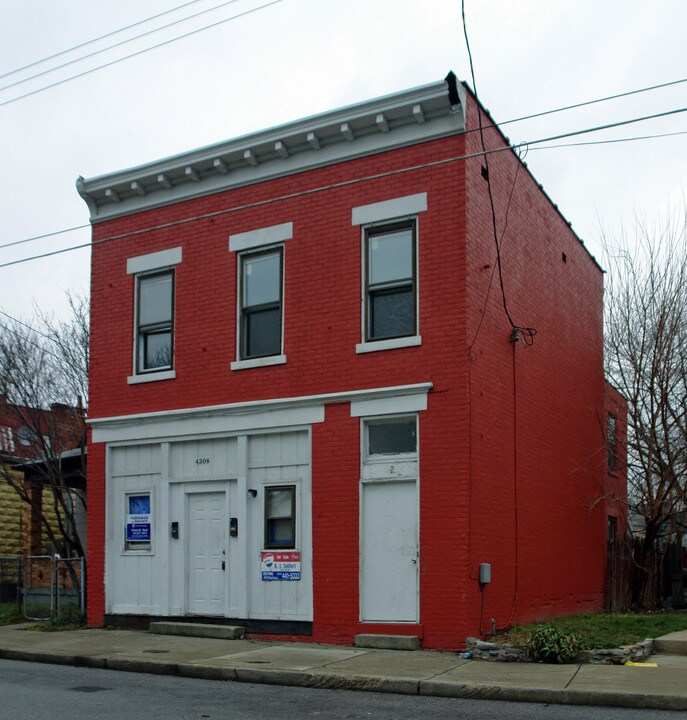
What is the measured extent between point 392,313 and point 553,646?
5265 mm

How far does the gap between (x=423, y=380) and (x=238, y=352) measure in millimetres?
3472

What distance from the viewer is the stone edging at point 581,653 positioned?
37.7 ft

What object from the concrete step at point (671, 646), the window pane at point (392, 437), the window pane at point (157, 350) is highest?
the window pane at point (157, 350)

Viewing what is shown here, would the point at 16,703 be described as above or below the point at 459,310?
below

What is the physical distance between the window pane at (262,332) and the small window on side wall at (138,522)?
127 inches

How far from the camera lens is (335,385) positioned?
14.5 m

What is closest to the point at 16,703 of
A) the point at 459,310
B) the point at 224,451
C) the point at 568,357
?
the point at 224,451

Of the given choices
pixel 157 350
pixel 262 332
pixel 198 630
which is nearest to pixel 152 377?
pixel 157 350

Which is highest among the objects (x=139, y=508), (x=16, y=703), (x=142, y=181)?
(x=142, y=181)

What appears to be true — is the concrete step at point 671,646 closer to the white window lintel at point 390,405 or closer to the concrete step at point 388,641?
the concrete step at point 388,641

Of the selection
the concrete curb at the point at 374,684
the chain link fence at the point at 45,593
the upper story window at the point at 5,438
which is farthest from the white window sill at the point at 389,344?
the upper story window at the point at 5,438

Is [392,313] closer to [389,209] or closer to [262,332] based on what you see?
[389,209]

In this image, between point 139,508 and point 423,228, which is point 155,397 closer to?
point 139,508

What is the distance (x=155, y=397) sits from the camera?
54.2 feet
